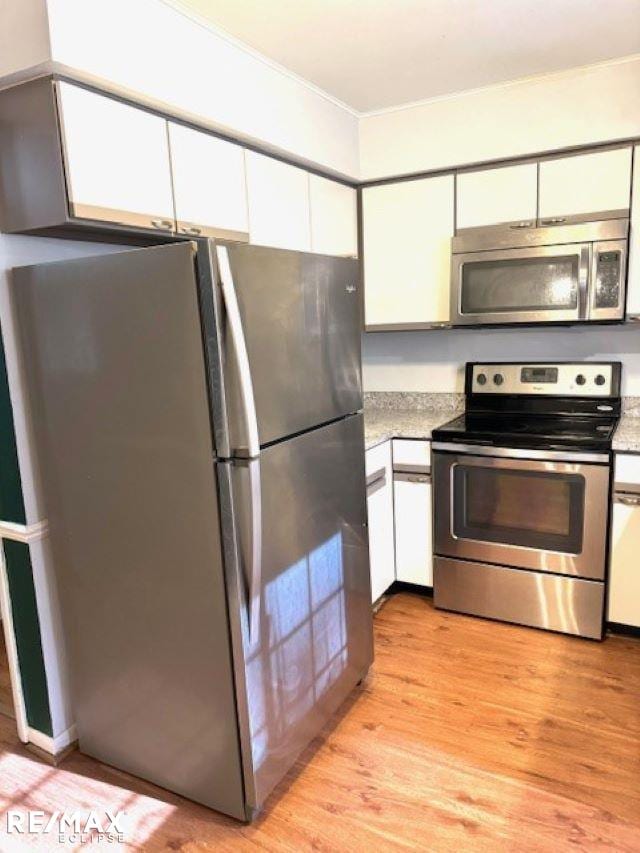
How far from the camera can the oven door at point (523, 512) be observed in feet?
8.39

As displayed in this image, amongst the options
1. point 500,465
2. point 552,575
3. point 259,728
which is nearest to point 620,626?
point 552,575

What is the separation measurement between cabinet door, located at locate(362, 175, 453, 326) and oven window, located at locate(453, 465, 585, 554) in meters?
0.85

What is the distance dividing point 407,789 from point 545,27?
266 cm

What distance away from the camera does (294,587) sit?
1882 mm

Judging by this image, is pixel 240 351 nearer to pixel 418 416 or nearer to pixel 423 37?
pixel 423 37

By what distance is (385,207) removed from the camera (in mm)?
3125

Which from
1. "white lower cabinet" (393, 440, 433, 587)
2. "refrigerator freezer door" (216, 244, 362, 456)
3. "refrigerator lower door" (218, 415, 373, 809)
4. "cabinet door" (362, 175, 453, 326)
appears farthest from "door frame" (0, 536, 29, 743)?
"cabinet door" (362, 175, 453, 326)

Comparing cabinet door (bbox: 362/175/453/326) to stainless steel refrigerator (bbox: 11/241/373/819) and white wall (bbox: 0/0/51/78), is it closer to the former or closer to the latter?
stainless steel refrigerator (bbox: 11/241/373/819)

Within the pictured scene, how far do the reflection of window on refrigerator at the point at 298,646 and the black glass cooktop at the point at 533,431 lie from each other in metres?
0.97

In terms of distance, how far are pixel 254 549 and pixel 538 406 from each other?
200 centimetres

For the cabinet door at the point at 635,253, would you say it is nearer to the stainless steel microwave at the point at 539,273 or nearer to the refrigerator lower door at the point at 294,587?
the stainless steel microwave at the point at 539,273

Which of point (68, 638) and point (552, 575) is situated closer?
point (68, 638)

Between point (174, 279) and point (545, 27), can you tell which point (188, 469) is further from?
point (545, 27)

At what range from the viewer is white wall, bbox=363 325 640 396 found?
296 centimetres
